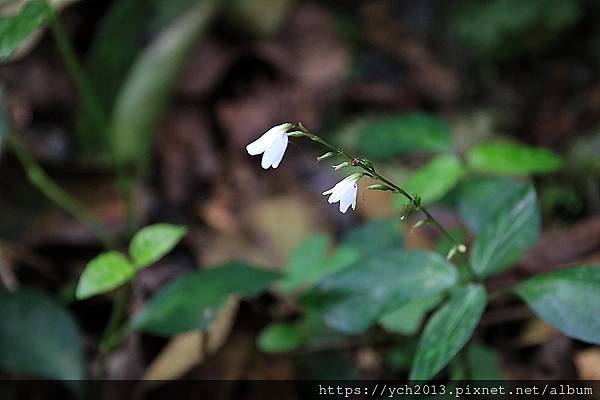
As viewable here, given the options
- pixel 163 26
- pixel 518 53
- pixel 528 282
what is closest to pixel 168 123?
pixel 163 26

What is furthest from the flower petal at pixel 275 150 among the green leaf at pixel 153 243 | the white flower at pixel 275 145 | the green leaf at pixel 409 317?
the green leaf at pixel 409 317

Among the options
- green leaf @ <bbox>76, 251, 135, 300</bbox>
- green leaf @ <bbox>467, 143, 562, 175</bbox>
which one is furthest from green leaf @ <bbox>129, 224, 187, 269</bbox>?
green leaf @ <bbox>467, 143, 562, 175</bbox>

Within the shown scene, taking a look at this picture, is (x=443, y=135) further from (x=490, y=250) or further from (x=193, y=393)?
(x=193, y=393)

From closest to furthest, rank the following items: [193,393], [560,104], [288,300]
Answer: [193,393], [288,300], [560,104]

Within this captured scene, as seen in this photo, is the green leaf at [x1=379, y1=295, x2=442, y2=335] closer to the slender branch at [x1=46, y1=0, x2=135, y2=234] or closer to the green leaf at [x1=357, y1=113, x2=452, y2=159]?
the green leaf at [x1=357, y1=113, x2=452, y2=159]

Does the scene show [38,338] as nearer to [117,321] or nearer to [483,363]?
[117,321]

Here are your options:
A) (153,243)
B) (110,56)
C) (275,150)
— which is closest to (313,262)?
(153,243)

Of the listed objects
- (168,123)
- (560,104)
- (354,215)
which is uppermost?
(168,123)
